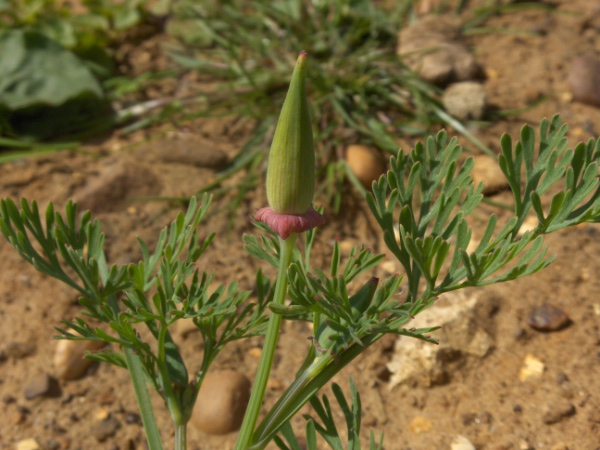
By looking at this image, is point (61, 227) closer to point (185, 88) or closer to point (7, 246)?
point (7, 246)

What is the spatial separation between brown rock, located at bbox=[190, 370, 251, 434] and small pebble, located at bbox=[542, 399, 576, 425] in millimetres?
721

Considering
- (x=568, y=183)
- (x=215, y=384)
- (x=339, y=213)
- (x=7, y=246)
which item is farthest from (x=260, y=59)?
(x=568, y=183)

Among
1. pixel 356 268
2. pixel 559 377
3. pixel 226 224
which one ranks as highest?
pixel 356 268

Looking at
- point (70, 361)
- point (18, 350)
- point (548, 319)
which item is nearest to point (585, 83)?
point (548, 319)

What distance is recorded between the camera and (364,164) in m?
2.39

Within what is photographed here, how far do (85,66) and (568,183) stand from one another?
214cm

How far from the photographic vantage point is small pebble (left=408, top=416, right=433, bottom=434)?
1.72m

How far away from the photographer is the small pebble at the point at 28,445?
172 cm

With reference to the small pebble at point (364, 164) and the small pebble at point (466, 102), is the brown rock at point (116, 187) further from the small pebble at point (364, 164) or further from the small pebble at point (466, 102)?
the small pebble at point (466, 102)

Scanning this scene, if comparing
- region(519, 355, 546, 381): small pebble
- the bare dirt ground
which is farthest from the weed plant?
region(519, 355, 546, 381): small pebble

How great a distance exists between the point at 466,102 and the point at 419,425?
4.16ft

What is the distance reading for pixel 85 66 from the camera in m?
2.80

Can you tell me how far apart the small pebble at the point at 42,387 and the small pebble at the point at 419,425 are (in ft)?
3.01

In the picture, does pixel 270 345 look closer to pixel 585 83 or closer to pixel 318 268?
pixel 318 268
